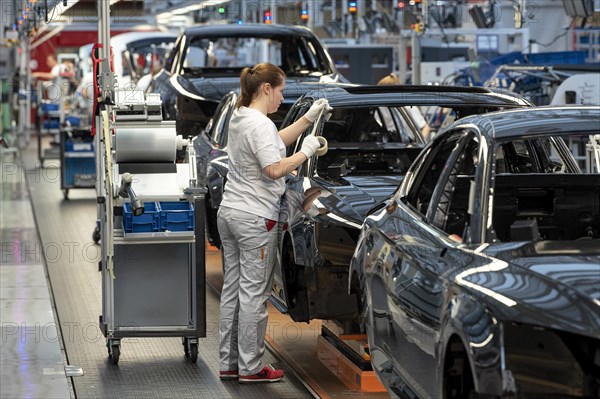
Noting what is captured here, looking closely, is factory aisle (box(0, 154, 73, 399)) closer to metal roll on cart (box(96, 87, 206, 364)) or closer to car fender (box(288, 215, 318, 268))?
metal roll on cart (box(96, 87, 206, 364))

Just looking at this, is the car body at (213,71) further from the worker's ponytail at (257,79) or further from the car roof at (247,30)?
the worker's ponytail at (257,79)

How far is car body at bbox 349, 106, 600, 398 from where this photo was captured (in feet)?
13.5

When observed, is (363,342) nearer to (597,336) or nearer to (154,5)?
(597,336)

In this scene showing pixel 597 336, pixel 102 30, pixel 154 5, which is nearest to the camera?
pixel 597 336

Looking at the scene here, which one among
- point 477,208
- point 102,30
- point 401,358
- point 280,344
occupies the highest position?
point 102,30

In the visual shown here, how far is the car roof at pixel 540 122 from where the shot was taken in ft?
17.0

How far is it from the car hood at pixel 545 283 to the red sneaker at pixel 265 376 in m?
2.60

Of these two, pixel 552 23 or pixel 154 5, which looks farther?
pixel 154 5

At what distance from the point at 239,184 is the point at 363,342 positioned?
1.15 meters

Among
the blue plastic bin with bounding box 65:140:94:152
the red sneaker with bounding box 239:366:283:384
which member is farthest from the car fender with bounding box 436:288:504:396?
the blue plastic bin with bounding box 65:140:94:152

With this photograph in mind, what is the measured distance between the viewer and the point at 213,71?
Result: 15242 mm

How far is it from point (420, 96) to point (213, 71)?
766 cm

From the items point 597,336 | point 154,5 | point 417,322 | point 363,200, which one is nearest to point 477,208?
point 417,322

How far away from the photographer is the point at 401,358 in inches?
208
